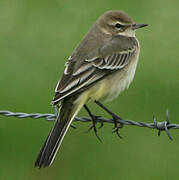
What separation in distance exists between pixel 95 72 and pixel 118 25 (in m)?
1.29

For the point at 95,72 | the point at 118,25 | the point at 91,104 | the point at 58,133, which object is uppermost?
the point at 118,25

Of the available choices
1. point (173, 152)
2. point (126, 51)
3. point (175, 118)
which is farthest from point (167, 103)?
point (126, 51)

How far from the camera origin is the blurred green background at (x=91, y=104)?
1087 centimetres

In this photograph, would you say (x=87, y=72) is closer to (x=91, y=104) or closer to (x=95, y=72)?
(x=95, y=72)

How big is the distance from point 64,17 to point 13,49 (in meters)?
1.59

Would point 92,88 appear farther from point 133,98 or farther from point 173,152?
point 133,98

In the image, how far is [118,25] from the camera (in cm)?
1056

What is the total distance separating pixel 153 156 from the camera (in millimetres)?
11094

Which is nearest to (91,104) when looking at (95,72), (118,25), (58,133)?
(118,25)

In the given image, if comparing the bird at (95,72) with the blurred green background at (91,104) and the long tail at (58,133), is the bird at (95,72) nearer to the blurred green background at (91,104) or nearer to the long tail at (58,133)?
the long tail at (58,133)

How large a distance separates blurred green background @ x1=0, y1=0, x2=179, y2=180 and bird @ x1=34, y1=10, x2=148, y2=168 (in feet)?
4.31

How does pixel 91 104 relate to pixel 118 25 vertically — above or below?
below

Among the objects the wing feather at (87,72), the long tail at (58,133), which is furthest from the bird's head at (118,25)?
the long tail at (58,133)

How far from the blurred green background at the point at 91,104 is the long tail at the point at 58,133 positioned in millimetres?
1685
